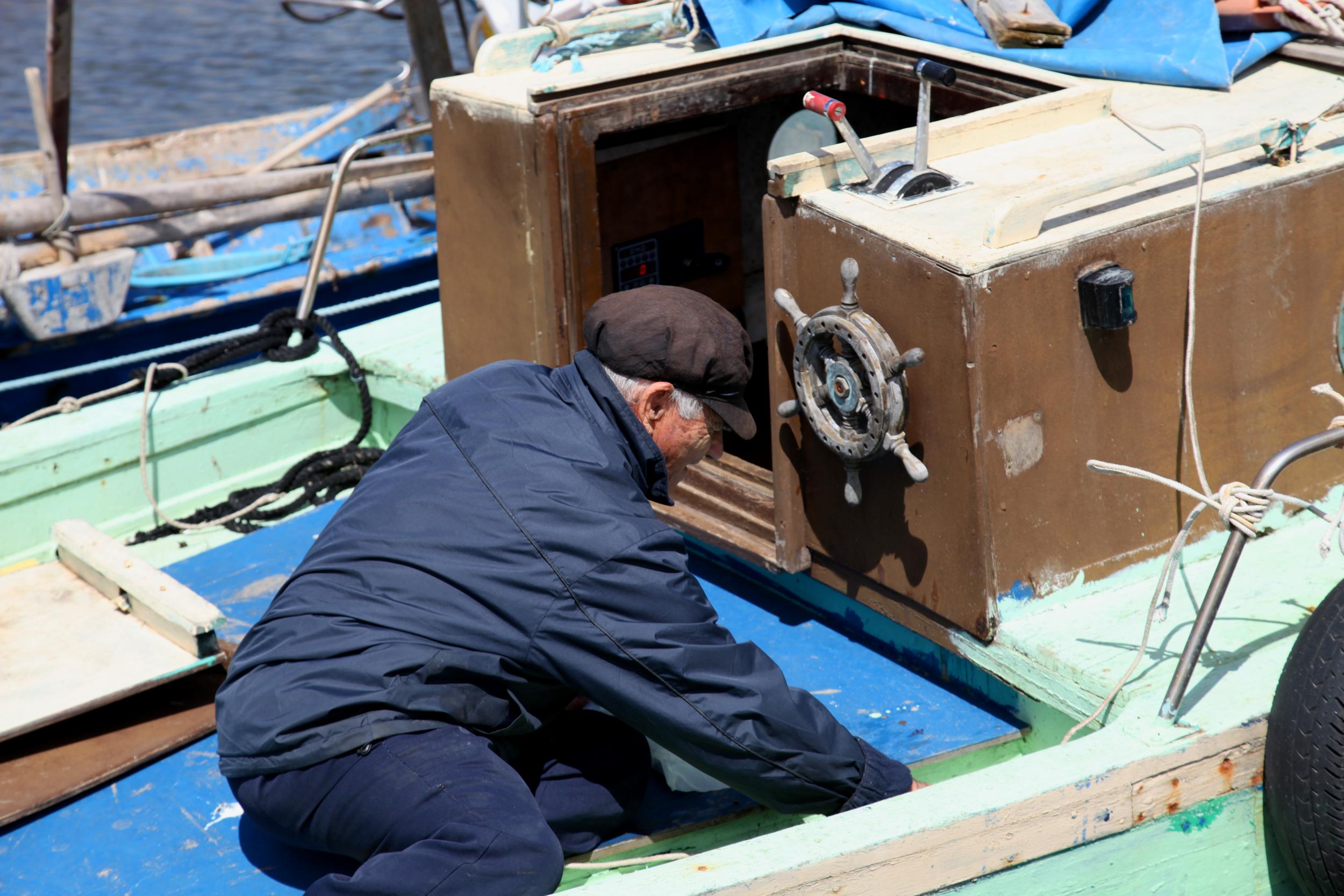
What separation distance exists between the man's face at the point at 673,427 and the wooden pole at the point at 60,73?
3508 millimetres

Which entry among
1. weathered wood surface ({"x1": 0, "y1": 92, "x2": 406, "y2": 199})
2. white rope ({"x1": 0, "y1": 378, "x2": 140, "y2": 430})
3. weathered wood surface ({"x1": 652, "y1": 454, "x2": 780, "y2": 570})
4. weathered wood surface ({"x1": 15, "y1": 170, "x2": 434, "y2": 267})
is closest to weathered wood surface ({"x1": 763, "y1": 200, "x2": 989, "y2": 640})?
weathered wood surface ({"x1": 652, "y1": 454, "x2": 780, "y2": 570})

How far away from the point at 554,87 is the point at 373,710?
153cm

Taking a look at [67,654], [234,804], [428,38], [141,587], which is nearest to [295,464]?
[141,587]

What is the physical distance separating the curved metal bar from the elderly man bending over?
48 cm

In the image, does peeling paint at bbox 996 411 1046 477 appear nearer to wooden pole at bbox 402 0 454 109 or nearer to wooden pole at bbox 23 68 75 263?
wooden pole at bbox 23 68 75 263

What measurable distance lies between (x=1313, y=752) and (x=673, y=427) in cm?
116

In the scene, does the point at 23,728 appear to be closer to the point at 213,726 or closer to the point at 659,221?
the point at 213,726

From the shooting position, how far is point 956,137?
280 cm

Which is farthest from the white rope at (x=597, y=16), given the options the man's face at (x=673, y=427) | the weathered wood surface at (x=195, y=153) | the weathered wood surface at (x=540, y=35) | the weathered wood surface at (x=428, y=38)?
the weathered wood surface at (x=195, y=153)

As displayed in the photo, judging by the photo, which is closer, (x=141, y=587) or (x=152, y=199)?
(x=141, y=587)

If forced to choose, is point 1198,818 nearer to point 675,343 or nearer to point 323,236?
point 675,343

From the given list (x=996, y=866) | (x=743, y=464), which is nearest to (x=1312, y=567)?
(x=996, y=866)

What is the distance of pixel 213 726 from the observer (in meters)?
2.79

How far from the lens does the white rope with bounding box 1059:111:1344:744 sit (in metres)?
2.17
